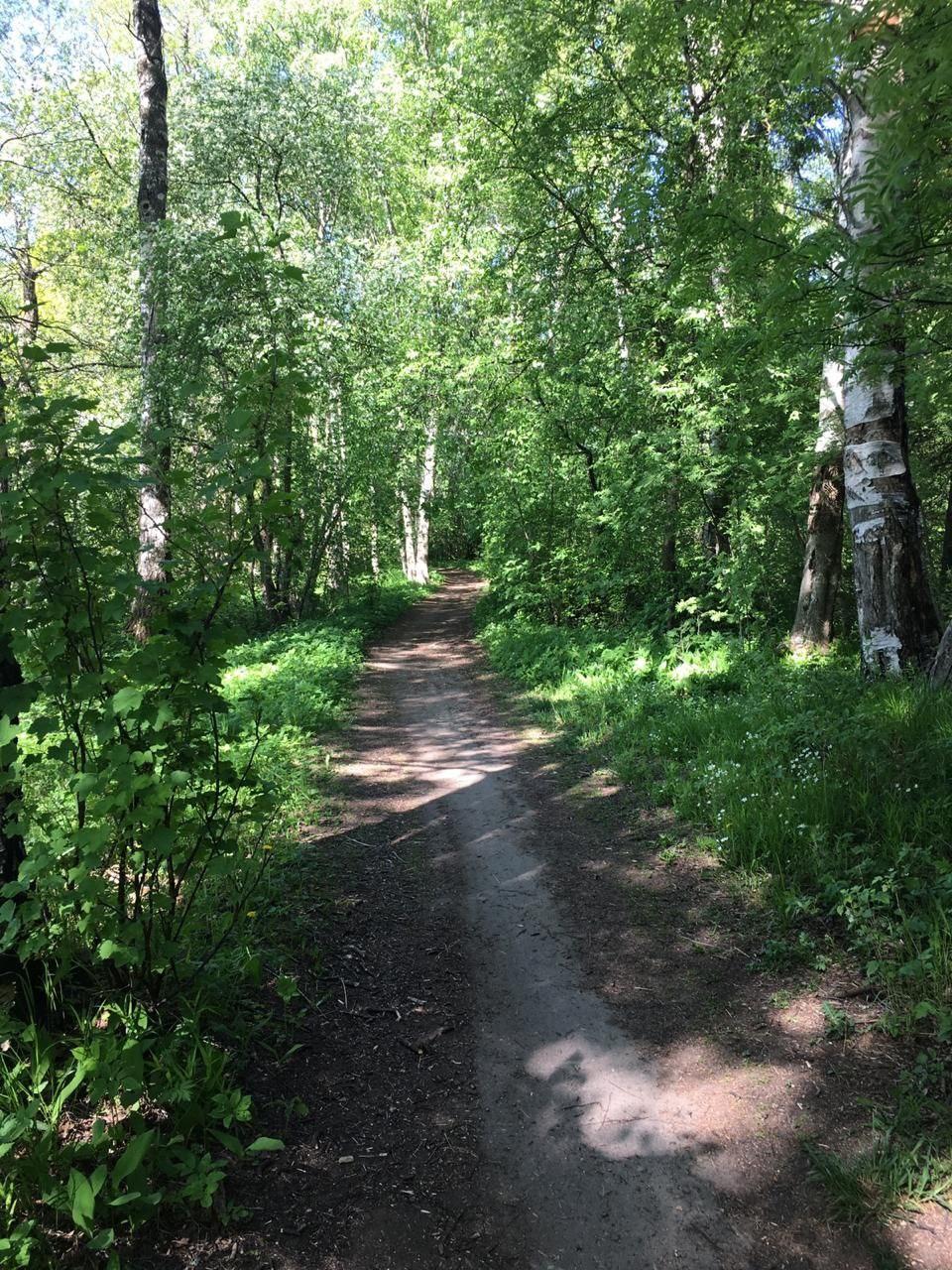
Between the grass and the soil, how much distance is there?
0.15m

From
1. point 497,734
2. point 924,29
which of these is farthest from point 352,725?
point 924,29

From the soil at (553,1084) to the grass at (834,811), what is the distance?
0.15m

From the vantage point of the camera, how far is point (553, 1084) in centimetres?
308

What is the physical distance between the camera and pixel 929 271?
3.62m

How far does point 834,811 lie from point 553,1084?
2.42 m

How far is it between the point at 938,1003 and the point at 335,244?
610 inches

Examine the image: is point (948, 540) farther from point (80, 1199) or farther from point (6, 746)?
point (80, 1199)

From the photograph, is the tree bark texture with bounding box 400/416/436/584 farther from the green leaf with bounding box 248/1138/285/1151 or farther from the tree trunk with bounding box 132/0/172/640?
the green leaf with bounding box 248/1138/285/1151

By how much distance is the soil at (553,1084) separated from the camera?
7.77ft

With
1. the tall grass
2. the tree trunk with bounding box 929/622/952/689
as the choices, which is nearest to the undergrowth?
the tall grass

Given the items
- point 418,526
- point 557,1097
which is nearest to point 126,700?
point 557,1097

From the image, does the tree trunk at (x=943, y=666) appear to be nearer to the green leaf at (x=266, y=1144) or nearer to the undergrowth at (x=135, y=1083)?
the undergrowth at (x=135, y=1083)

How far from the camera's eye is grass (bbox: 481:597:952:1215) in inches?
112

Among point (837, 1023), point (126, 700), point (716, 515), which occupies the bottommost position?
point (837, 1023)
